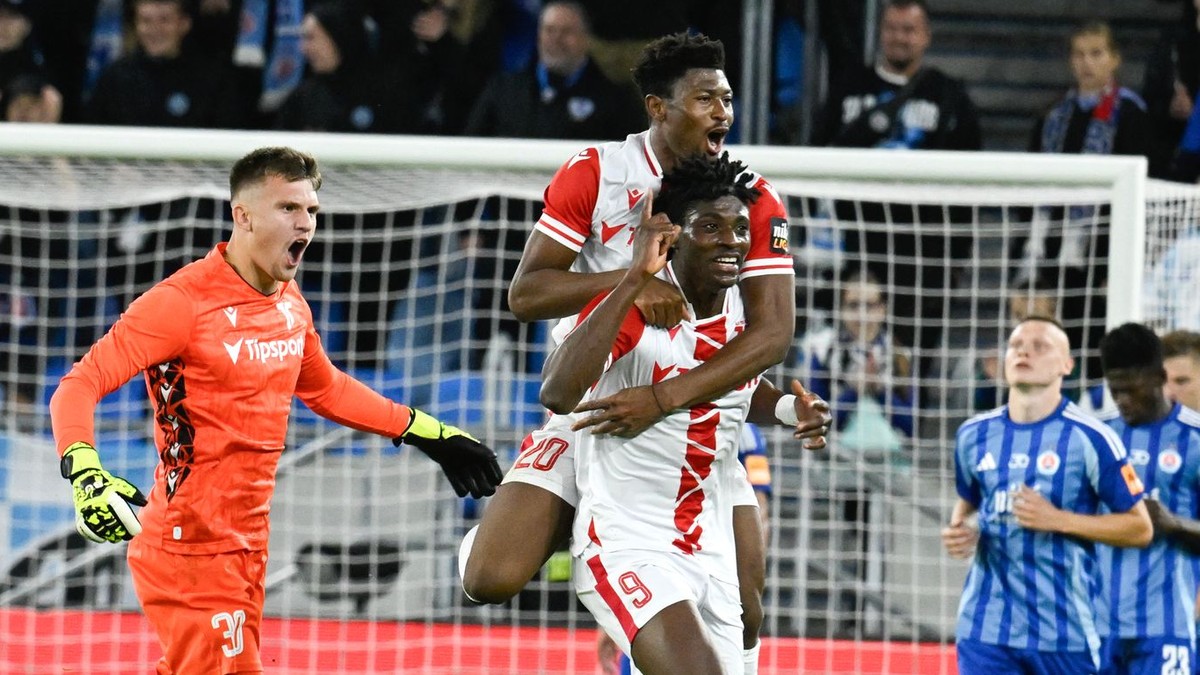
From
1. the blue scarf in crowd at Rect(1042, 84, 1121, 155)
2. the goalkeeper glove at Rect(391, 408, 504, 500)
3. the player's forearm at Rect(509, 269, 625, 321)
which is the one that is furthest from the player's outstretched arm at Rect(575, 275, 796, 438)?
the blue scarf in crowd at Rect(1042, 84, 1121, 155)

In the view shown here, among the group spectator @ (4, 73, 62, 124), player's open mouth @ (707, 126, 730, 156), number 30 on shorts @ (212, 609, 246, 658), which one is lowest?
number 30 on shorts @ (212, 609, 246, 658)

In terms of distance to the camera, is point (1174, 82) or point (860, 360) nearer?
point (860, 360)

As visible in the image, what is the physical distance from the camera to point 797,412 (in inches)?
168

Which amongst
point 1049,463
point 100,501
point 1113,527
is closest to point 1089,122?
point 1049,463

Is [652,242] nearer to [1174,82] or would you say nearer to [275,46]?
[1174,82]

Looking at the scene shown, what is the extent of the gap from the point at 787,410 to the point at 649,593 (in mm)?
689

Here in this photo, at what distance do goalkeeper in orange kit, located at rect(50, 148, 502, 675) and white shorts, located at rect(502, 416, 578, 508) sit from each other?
649 millimetres

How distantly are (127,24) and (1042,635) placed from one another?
7002mm

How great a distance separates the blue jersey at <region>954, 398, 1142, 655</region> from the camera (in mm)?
5520

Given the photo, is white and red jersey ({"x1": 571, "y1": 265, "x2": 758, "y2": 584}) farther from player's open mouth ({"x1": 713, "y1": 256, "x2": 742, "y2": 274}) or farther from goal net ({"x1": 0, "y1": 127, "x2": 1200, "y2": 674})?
goal net ({"x1": 0, "y1": 127, "x2": 1200, "y2": 674})

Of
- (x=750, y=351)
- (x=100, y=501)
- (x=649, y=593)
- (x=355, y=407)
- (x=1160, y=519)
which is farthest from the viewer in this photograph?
(x=1160, y=519)

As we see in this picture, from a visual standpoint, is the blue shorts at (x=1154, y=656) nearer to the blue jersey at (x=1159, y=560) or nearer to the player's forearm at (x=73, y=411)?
the blue jersey at (x=1159, y=560)

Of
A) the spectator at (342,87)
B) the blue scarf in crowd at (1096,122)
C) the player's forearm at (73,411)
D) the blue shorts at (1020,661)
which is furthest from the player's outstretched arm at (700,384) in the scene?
the spectator at (342,87)

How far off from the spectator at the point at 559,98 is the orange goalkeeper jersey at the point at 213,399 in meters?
4.83
